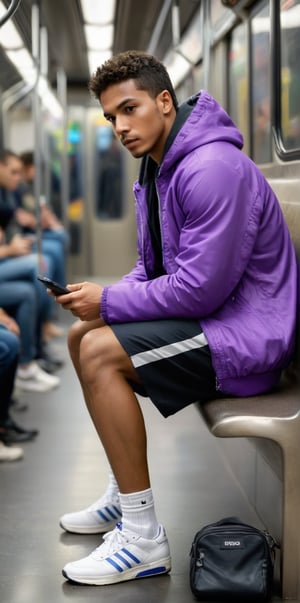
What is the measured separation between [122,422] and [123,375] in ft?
0.42

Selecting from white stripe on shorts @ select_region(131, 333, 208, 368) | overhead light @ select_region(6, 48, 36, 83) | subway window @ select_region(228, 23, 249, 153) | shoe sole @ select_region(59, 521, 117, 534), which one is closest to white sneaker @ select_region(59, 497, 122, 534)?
shoe sole @ select_region(59, 521, 117, 534)

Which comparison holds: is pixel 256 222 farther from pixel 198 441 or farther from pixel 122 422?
pixel 198 441

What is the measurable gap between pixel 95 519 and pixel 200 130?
1.31m

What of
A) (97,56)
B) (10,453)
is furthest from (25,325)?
(97,56)

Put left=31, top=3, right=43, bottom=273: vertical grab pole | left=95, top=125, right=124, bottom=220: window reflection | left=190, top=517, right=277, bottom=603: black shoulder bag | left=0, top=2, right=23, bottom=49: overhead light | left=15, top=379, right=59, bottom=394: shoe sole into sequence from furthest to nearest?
1. left=95, top=125, right=124, bottom=220: window reflection
2. left=31, top=3, right=43, bottom=273: vertical grab pole
3. left=15, top=379, right=59, bottom=394: shoe sole
4. left=0, top=2, right=23, bottom=49: overhead light
5. left=190, top=517, right=277, bottom=603: black shoulder bag

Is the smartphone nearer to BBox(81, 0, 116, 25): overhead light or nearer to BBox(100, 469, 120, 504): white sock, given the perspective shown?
BBox(100, 469, 120, 504): white sock

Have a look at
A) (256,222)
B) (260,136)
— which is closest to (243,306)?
(256,222)

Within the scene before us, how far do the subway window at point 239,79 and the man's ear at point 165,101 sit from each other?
1.58 m

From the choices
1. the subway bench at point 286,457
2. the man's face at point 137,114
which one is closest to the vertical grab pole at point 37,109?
the man's face at point 137,114

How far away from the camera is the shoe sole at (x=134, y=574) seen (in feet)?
7.78

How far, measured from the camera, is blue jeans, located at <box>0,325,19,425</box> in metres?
3.61

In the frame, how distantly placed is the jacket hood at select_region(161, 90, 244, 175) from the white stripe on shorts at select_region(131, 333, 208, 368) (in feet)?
1.71

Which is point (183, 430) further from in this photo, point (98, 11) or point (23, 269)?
point (98, 11)

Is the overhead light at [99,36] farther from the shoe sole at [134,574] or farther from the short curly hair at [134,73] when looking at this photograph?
the shoe sole at [134,574]
